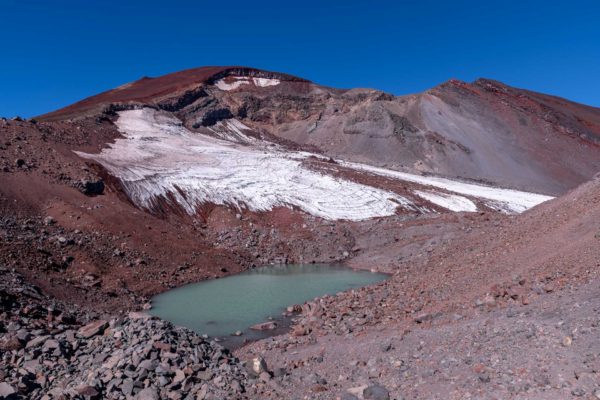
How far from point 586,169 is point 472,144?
12213 mm

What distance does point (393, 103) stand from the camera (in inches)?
2290

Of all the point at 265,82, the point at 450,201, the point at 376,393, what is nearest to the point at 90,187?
the point at 376,393

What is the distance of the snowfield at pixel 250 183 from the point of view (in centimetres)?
2716

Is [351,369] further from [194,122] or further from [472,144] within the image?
[472,144]

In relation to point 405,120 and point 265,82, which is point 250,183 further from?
point 265,82

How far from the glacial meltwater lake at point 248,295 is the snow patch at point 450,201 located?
11.5 meters

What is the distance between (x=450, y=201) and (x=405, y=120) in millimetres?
22752

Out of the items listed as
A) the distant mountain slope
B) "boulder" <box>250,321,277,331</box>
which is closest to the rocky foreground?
"boulder" <box>250,321,277,331</box>

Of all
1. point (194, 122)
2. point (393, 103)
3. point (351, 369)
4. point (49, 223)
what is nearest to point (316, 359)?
point (351, 369)

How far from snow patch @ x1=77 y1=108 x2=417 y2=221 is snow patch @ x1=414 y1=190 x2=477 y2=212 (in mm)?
2078

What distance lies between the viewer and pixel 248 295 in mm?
17031

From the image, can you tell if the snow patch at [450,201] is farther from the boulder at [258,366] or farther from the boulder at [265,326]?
the boulder at [258,366]

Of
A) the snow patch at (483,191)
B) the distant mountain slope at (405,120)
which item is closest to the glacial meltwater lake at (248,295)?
the snow patch at (483,191)

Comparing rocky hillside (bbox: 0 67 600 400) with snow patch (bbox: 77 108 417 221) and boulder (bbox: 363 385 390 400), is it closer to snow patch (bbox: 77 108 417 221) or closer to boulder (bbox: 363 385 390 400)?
boulder (bbox: 363 385 390 400)
